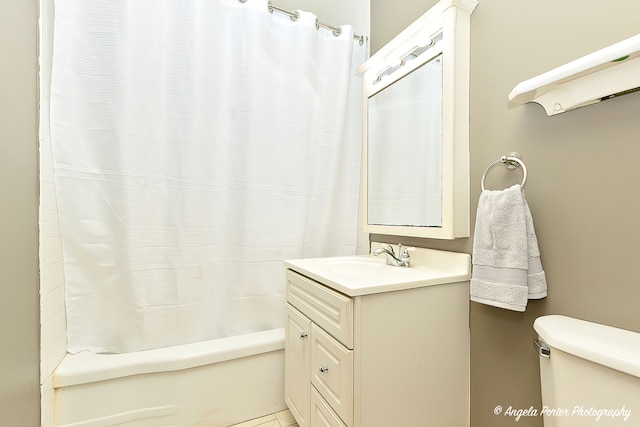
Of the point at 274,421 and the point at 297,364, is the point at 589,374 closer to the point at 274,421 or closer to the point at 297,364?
the point at 297,364

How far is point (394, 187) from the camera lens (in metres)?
1.36

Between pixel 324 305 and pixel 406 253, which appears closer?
pixel 324 305

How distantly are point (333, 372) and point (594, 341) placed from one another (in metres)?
0.66

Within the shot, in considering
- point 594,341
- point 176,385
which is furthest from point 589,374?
point 176,385

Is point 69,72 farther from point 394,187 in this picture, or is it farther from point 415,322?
point 415,322

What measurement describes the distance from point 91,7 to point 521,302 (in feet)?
6.19

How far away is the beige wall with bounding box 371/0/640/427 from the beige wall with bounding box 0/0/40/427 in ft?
4.71

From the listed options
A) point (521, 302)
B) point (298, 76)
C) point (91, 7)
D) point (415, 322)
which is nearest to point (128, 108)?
point (91, 7)

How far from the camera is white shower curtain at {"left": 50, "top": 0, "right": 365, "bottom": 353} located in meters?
1.13

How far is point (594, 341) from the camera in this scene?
1.88 feet

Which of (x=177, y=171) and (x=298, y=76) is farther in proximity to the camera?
(x=298, y=76)

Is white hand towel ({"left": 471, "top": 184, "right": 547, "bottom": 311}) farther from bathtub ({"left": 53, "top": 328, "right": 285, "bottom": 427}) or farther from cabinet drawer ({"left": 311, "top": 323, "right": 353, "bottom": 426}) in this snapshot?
bathtub ({"left": 53, "top": 328, "right": 285, "bottom": 427})

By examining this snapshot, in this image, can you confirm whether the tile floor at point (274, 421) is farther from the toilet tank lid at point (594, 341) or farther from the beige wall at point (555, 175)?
the toilet tank lid at point (594, 341)

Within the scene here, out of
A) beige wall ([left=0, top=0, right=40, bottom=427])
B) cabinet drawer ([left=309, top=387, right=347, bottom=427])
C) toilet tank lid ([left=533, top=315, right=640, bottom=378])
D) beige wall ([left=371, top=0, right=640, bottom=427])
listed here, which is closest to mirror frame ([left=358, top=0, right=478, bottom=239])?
beige wall ([left=371, top=0, right=640, bottom=427])
